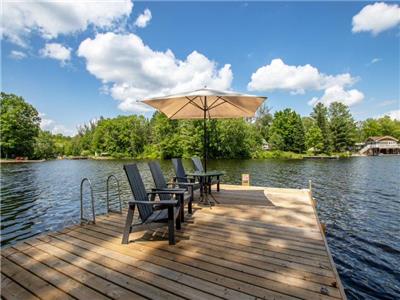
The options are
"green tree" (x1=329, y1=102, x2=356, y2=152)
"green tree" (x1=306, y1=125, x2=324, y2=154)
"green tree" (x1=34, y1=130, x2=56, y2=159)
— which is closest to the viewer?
"green tree" (x1=34, y1=130, x2=56, y2=159)

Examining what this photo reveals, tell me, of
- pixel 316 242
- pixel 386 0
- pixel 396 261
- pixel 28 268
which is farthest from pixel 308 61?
pixel 28 268

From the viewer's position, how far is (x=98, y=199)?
386 inches

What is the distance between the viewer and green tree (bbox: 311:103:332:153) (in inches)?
1679

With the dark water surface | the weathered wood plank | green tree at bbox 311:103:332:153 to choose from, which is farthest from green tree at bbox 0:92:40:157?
green tree at bbox 311:103:332:153

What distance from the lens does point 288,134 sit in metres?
41.8

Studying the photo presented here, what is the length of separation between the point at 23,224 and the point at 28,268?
5659 mm

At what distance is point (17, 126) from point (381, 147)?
77.6 m

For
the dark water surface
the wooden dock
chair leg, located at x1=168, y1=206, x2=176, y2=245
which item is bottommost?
the dark water surface

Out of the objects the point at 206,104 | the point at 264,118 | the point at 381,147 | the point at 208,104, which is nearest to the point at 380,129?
the point at 381,147

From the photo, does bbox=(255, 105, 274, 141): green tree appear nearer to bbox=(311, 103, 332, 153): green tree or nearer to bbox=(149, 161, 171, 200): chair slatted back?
bbox=(311, 103, 332, 153): green tree

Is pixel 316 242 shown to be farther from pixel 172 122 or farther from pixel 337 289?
pixel 172 122

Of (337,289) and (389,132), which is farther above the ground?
(389,132)

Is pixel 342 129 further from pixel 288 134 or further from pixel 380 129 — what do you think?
pixel 380 129

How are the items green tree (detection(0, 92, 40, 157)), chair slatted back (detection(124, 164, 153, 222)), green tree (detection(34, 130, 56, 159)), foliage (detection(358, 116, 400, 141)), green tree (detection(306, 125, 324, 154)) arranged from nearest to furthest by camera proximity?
chair slatted back (detection(124, 164, 153, 222)) < green tree (detection(0, 92, 40, 157)) < green tree (detection(34, 130, 56, 159)) < green tree (detection(306, 125, 324, 154)) < foliage (detection(358, 116, 400, 141))
